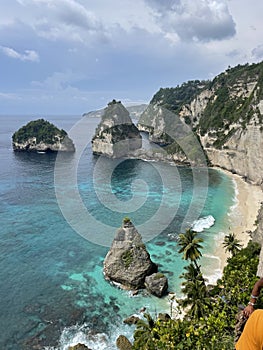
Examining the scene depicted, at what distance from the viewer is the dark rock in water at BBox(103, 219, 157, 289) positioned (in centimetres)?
3531

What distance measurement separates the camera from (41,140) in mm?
129625

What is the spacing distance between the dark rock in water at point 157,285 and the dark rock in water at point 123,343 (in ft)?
24.8

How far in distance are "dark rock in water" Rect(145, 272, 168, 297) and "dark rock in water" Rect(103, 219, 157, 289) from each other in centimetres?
127

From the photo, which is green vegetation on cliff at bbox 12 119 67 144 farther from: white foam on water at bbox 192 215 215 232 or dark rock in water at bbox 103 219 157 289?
dark rock in water at bbox 103 219 157 289

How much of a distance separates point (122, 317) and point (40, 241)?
21.8 m

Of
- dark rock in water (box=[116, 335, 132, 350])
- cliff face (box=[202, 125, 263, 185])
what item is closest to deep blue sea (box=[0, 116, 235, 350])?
dark rock in water (box=[116, 335, 132, 350])

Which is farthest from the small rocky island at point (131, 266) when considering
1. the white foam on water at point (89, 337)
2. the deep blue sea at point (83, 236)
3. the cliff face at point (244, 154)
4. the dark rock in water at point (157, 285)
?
the cliff face at point (244, 154)

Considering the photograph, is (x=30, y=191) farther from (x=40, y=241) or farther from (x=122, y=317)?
(x=122, y=317)

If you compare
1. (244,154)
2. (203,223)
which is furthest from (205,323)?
(244,154)

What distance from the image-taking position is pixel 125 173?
95.9 metres

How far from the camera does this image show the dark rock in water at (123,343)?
86.2 ft

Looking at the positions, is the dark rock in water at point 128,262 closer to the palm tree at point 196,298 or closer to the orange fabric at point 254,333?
the palm tree at point 196,298

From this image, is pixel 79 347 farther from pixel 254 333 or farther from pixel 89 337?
pixel 254 333

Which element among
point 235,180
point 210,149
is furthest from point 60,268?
point 210,149
